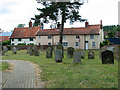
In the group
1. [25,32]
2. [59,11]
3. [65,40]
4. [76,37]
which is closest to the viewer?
[59,11]

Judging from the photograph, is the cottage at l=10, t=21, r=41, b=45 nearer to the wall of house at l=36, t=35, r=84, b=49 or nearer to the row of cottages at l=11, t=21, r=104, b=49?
the row of cottages at l=11, t=21, r=104, b=49

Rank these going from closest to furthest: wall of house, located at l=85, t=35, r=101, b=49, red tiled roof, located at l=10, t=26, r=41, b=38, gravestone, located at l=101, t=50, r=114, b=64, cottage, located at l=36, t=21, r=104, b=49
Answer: gravestone, located at l=101, t=50, r=114, b=64, wall of house, located at l=85, t=35, r=101, b=49, cottage, located at l=36, t=21, r=104, b=49, red tiled roof, located at l=10, t=26, r=41, b=38

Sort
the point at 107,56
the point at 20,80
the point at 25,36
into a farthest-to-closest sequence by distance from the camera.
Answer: the point at 25,36
the point at 107,56
the point at 20,80

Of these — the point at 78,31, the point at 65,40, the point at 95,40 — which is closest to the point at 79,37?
the point at 78,31

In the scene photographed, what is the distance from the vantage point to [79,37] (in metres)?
48.5

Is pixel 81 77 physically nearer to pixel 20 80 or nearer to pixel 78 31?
pixel 20 80

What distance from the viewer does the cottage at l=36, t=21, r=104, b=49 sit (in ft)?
155

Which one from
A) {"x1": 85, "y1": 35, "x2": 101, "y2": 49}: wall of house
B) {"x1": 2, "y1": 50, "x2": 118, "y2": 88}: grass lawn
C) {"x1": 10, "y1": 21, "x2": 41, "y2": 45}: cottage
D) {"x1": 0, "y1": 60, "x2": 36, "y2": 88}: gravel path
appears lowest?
{"x1": 0, "y1": 60, "x2": 36, "y2": 88}: gravel path

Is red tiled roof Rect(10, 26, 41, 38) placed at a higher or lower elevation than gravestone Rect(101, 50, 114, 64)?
higher

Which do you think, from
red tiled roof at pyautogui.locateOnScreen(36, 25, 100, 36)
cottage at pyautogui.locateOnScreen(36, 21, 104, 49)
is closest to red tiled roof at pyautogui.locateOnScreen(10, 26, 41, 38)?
red tiled roof at pyautogui.locateOnScreen(36, 25, 100, 36)

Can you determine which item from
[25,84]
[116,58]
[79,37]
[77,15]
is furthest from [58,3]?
[79,37]

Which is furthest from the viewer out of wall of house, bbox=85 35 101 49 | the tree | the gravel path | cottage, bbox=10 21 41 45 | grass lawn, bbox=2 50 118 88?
cottage, bbox=10 21 41 45

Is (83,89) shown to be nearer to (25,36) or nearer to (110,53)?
(110,53)

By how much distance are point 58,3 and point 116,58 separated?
1150 cm
